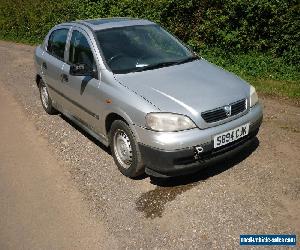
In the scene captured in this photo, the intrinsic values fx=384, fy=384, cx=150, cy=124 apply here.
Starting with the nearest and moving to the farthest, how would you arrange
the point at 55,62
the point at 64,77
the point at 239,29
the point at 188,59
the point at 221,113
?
the point at 221,113 < the point at 188,59 < the point at 64,77 < the point at 55,62 < the point at 239,29

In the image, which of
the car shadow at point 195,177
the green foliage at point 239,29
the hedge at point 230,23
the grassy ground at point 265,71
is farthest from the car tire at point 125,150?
the hedge at point 230,23

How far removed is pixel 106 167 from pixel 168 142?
1.50 m

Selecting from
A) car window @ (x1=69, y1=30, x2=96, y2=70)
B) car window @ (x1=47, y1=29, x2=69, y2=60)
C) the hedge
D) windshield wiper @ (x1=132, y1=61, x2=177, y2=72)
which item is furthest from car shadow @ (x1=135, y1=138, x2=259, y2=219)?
the hedge

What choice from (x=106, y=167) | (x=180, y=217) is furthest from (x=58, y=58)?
(x=180, y=217)

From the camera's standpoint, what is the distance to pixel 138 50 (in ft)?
17.4

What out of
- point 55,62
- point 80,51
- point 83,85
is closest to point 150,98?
point 83,85

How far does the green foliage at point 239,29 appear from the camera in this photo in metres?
8.70

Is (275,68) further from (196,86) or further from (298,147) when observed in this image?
(196,86)

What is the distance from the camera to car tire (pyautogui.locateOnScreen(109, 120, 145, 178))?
15.1 feet

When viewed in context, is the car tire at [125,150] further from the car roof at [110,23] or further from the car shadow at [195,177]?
the car roof at [110,23]

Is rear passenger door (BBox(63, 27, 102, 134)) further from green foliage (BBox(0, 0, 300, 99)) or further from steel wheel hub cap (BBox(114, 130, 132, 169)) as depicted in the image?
green foliage (BBox(0, 0, 300, 99))

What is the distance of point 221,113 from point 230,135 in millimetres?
288

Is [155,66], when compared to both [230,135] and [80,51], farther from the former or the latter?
[230,135]

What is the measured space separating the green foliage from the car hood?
4029mm
